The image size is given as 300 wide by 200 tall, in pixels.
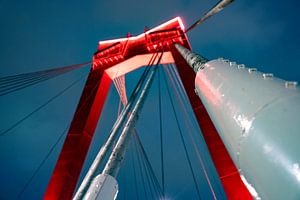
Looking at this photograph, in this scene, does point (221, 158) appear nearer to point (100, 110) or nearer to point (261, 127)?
point (261, 127)

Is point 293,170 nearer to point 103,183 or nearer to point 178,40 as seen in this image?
point 103,183

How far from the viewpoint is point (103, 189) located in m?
1.50

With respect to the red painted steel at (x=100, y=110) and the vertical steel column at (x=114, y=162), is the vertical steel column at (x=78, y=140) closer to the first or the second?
the red painted steel at (x=100, y=110)

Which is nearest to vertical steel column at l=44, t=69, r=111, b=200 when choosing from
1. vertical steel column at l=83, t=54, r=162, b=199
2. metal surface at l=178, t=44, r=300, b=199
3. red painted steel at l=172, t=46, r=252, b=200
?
red painted steel at l=172, t=46, r=252, b=200

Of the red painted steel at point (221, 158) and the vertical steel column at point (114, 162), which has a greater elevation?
the vertical steel column at point (114, 162)

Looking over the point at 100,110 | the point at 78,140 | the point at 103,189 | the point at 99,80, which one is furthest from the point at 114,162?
the point at 99,80

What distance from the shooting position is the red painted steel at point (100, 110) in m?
5.94

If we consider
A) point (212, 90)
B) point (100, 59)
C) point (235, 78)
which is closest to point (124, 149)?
point (212, 90)

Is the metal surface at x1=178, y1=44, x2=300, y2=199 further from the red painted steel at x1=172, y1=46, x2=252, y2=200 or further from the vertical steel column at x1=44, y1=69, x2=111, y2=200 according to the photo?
the vertical steel column at x1=44, y1=69, x2=111, y2=200

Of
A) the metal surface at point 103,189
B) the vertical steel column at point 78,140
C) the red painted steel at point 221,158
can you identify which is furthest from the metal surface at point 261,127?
the vertical steel column at point 78,140

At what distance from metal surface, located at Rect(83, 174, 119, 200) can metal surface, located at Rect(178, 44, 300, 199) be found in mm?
921

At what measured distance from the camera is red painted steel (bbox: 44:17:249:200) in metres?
5.94

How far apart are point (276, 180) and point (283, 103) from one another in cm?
30

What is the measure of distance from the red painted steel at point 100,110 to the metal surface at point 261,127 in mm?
5027
